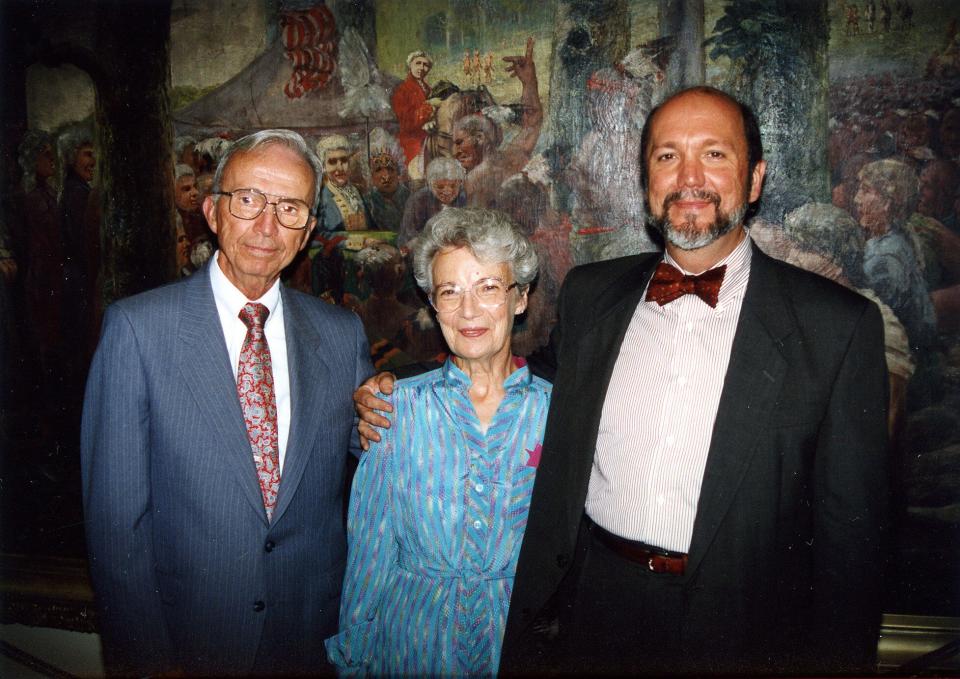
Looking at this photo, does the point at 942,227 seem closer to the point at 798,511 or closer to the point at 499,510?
the point at 798,511

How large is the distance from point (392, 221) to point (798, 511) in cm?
261

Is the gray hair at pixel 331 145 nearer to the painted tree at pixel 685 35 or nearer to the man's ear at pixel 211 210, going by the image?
the man's ear at pixel 211 210

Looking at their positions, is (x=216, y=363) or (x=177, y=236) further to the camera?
(x=177, y=236)

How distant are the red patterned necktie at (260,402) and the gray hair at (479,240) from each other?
716 mm

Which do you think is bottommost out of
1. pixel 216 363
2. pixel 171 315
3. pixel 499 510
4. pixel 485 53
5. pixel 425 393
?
pixel 499 510

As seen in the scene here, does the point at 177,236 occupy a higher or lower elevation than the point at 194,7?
lower

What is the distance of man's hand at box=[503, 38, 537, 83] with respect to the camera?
3.20 meters

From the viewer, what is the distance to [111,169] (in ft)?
12.0

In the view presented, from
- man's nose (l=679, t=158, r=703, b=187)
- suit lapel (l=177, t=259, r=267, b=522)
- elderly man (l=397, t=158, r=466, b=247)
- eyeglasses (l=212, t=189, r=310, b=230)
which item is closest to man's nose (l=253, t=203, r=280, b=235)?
eyeglasses (l=212, t=189, r=310, b=230)

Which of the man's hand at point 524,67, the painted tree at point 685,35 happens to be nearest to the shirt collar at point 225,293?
the man's hand at point 524,67

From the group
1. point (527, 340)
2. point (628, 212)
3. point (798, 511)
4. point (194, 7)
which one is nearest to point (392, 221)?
point (527, 340)

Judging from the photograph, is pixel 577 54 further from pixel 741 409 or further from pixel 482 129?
pixel 741 409

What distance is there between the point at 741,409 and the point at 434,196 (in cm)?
220

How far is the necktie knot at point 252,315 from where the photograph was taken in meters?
2.22
